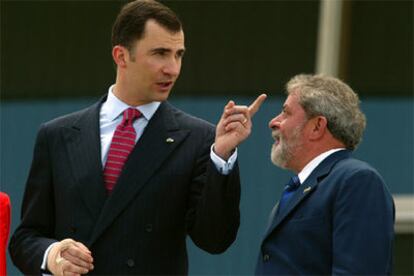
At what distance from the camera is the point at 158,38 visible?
12.0ft

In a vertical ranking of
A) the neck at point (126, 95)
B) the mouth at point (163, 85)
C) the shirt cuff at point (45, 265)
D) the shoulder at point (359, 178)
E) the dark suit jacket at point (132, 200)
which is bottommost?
the shirt cuff at point (45, 265)

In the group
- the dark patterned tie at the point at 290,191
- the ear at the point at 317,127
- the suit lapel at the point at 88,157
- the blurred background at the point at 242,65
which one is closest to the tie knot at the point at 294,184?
the dark patterned tie at the point at 290,191

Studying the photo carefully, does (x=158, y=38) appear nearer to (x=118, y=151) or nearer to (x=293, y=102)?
(x=118, y=151)

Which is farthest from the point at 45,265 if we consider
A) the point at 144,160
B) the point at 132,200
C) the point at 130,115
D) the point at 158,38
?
the point at 158,38

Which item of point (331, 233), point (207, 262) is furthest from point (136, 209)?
point (207, 262)

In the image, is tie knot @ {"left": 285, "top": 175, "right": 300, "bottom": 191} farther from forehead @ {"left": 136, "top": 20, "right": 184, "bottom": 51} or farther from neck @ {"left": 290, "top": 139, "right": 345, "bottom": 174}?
forehead @ {"left": 136, "top": 20, "right": 184, "bottom": 51}

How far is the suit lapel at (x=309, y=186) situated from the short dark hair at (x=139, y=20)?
732 mm

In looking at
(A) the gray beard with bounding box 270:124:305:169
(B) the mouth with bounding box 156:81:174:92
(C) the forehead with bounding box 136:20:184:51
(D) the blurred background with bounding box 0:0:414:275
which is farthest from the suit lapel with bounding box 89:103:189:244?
(D) the blurred background with bounding box 0:0:414:275

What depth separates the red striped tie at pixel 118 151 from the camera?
145 inches

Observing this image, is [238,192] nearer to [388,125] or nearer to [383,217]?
[383,217]

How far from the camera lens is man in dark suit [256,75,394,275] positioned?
124 inches

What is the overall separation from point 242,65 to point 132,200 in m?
2.96

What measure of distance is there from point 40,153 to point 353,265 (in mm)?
1287

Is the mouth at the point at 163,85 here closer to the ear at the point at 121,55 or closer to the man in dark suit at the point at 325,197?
the ear at the point at 121,55
